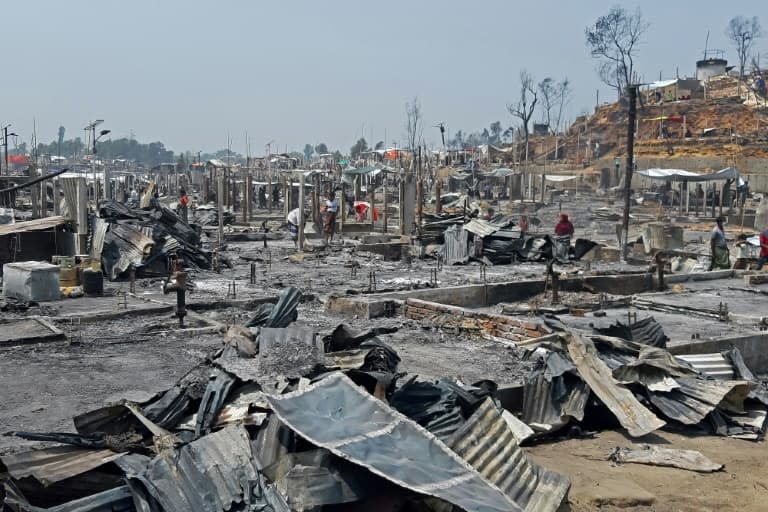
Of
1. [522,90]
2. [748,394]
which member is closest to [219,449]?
[748,394]

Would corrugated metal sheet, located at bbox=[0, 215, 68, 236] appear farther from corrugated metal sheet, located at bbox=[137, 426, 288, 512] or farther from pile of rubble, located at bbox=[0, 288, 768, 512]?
corrugated metal sheet, located at bbox=[137, 426, 288, 512]

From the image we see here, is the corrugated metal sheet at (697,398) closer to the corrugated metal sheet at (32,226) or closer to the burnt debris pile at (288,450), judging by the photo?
the burnt debris pile at (288,450)

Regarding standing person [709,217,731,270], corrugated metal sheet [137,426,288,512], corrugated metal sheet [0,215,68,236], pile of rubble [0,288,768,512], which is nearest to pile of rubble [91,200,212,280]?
corrugated metal sheet [0,215,68,236]

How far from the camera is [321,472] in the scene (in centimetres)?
512

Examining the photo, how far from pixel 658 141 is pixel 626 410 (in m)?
44.7

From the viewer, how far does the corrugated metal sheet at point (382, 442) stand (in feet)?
16.4

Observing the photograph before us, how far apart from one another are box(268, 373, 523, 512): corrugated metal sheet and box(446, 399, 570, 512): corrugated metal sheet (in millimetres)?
369

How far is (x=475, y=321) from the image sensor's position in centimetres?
1122

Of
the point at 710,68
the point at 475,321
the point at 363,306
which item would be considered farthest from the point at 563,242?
the point at 710,68

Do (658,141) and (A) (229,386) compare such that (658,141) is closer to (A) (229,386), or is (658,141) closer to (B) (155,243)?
(B) (155,243)

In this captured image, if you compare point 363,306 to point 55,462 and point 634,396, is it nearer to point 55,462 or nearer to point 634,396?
point 634,396

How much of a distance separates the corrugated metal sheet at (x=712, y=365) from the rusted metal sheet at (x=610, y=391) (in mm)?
1387

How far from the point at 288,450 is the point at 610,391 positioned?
11.4 ft

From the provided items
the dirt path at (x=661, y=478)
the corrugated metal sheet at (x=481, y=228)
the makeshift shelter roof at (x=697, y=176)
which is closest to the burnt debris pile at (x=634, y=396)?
the dirt path at (x=661, y=478)
